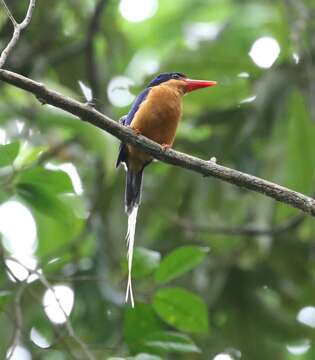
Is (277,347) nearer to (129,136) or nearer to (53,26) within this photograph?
(129,136)

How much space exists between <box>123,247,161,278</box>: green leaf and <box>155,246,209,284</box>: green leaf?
0.18 ft

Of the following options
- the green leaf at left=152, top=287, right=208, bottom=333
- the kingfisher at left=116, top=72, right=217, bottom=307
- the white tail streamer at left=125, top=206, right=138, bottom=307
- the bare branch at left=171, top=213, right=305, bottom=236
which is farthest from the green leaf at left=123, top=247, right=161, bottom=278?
the bare branch at left=171, top=213, right=305, bottom=236

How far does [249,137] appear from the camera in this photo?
17.8 feet

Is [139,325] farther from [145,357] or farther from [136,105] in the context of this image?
[136,105]

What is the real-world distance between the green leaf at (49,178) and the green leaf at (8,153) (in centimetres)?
27

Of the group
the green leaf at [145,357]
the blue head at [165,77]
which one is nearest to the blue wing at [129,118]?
the blue head at [165,77]

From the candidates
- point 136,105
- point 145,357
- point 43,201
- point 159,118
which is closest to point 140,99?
point 136,105

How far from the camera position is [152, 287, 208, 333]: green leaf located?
3.81 meters

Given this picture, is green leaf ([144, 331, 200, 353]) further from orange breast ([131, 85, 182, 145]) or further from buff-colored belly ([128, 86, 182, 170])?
orange breast ([131, 85, 182, 145])

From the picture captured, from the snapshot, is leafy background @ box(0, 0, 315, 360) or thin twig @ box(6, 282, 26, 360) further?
leafy background @ box(0, 0, 315, 360)

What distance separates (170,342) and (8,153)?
107cm

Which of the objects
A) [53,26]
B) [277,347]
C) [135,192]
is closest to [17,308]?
[135,192]

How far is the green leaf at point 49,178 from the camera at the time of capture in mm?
3633

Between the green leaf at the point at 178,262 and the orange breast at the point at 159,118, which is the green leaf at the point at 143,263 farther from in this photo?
the orange breast at the point at 159,118
